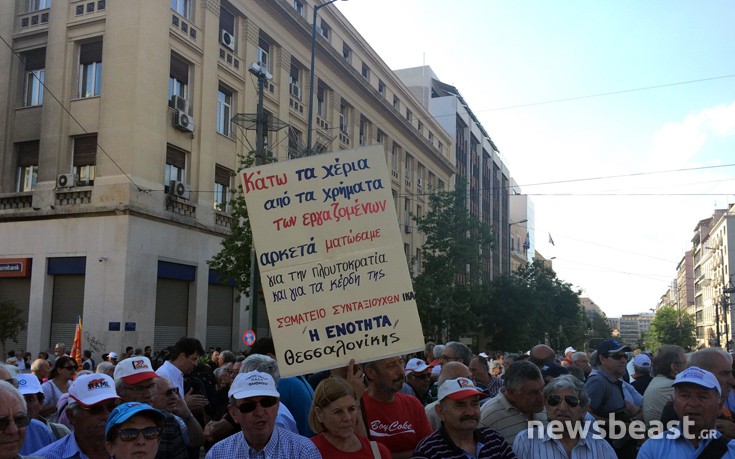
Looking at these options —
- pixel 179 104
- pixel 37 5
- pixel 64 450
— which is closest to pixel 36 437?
pixel 64 450

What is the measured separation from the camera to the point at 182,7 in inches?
936

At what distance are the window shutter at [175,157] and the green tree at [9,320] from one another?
6730mm

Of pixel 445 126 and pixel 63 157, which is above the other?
pixel 445 126

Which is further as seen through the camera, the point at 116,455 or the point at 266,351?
the point at 266,351

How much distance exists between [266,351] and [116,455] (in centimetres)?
342

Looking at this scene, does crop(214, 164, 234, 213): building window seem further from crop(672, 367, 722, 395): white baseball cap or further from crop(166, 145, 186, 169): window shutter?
crop(672, 367, 722, 395): white baseball cap

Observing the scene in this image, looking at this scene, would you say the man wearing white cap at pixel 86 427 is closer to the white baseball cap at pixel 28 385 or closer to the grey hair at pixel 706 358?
the white baseball cap at pixel 28 385

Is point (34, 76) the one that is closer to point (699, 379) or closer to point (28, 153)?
point (28, 153)

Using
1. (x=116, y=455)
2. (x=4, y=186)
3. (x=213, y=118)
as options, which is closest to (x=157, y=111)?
(x=213, y=118)

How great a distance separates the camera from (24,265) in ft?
70.0

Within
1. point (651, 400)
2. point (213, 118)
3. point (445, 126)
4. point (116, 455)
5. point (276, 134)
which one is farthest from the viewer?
point (445, 126)

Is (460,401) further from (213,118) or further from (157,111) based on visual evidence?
(213,118)

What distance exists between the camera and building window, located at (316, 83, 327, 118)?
111 feet

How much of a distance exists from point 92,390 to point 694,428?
3.72 metres
